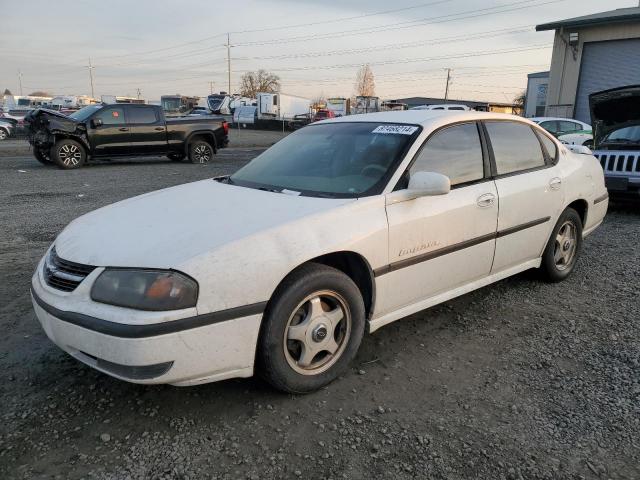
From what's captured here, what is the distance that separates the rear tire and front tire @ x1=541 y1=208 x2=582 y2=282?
1239 cm

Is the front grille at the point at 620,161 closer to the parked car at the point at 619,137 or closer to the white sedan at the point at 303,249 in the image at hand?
the parked car at the point at 619,137

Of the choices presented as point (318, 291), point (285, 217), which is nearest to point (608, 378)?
point (318, 291)

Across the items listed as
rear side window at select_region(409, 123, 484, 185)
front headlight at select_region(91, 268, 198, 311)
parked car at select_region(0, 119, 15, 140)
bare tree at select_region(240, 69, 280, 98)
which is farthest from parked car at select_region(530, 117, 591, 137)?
bare tree at select_region(240, 69, 280, 98)

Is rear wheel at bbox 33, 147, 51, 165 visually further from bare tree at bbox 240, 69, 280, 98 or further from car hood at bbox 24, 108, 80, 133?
bare tree at bbox 240, 69, 280, 98

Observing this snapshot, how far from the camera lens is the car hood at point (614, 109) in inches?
303

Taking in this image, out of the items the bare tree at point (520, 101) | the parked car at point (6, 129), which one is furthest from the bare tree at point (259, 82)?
the parked car at point (6, 129)

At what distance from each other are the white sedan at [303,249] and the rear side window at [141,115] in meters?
11.1

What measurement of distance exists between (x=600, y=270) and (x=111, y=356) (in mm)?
4593

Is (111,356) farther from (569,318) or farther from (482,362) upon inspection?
(569,318)

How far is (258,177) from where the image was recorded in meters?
3.64

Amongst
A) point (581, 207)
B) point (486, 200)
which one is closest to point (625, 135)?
point (581, 207)

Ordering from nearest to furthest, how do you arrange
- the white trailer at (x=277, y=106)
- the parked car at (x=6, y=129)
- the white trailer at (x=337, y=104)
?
1. the parked car at (x=6, y=129)
2. the white trailer at (x=277, y=106)
3. the white trailer at (x=337, y=104)

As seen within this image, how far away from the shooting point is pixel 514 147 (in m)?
4.05

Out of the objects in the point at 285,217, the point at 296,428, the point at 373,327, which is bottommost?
the point at 296,428
